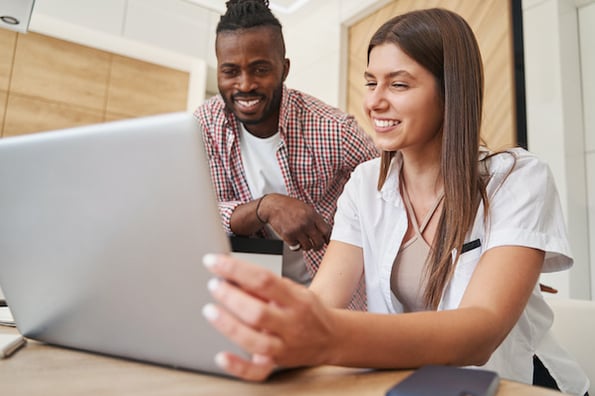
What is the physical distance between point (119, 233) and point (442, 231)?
0.65 metres

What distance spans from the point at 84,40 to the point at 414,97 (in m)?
3.43

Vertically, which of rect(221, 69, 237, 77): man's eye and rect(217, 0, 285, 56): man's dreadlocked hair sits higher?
rect(217, 0, 285, 56): man's dreadlocked hair

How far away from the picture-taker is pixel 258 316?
38 cm

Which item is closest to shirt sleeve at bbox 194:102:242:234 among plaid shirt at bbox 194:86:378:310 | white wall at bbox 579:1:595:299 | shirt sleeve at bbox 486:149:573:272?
plaid shirt at bbox 194:86:378:310

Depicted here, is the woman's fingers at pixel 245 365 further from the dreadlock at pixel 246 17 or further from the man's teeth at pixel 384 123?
the dreadlock at pixel 246 17

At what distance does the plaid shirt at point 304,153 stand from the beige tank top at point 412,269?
1.73 feet

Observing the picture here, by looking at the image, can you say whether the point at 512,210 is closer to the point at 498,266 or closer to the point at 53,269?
the point at 498,266

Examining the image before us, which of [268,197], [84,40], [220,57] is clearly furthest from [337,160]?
[84,40]

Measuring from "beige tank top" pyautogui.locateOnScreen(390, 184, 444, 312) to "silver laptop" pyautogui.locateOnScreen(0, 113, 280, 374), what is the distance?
58 centimetres

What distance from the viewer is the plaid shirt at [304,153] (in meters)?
1.49

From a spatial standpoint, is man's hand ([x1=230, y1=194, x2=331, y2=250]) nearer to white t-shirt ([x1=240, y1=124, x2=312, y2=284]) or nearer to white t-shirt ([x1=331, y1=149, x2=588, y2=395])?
white t-shirt ([x1=331, y1=149, x2=588, y2=395])

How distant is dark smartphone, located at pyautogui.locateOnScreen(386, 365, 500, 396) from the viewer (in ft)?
1.25

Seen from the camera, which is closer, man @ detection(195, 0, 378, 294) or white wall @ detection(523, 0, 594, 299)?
man @ detection(195, 0, 378, 294)

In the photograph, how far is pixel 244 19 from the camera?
Result: 1474 millimetres
